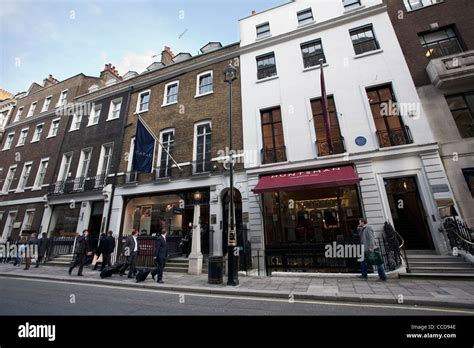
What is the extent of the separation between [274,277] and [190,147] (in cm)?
929

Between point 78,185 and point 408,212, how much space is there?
21560mm

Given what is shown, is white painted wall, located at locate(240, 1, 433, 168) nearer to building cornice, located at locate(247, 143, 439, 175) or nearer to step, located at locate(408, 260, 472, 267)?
building cornice, located at locate(247, 143, 439, 175)

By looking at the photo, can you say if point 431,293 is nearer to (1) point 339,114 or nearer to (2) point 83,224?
(1) point 339,114

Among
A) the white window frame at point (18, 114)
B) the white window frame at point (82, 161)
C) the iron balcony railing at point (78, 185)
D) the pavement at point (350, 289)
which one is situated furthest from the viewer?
the white window frame at point (18, 114)

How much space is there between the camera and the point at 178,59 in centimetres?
1806

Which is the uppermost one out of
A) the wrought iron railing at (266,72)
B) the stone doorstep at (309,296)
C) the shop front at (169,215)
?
the wrought iron railing at (266,72)

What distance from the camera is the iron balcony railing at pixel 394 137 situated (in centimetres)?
993

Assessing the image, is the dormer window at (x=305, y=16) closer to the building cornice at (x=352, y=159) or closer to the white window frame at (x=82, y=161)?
the building cornice at (x=352, y=159)

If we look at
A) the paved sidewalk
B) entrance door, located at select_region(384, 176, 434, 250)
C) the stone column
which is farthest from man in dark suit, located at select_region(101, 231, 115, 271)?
entrance door, located at select_region(384, 176, 434, 250)

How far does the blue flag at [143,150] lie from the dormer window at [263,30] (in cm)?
1046

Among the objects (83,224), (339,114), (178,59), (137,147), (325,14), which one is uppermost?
(178,59)

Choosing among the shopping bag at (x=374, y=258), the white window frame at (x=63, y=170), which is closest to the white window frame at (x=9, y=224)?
the white window frame at (x=63, y=170)

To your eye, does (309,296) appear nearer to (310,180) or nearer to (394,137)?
(310,180)

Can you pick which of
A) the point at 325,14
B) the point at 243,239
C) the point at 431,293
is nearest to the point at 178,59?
the point at 325,14
